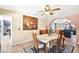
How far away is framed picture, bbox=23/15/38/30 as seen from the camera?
9.32 ft

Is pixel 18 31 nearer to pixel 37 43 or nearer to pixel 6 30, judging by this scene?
pixel 6 30

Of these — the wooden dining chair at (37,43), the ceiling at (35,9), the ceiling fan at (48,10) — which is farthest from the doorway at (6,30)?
the ceiling fan at (48,10)

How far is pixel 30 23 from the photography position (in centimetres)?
287

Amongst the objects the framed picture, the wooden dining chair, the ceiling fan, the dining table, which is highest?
the ceiling fan

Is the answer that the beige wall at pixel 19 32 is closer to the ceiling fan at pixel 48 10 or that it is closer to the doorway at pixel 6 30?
the doorway at pixel 6 30

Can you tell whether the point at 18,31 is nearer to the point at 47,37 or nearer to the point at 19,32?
the point at 19,32

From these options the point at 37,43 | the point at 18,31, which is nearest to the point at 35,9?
the point at 18,31

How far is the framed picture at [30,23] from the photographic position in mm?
2842

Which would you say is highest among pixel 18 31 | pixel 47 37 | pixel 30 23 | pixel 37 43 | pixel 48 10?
pixel 48 10

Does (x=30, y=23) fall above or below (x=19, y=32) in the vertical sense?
above

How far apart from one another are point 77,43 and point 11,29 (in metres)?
1.24

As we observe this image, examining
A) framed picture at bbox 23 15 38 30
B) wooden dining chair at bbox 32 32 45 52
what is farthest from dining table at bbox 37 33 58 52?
framed picture at bbox 23 15 38 30

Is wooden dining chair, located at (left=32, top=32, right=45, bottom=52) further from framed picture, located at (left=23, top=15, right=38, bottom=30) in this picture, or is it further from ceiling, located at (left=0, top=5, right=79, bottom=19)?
ceiling, located at (left=0, top=5, right=79, bottom=19)
